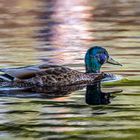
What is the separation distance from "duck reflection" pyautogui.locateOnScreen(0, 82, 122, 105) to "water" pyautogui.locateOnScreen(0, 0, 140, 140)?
2 cm

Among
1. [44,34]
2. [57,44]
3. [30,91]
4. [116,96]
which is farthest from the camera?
[44,34]

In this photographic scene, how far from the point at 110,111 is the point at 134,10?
20.3m

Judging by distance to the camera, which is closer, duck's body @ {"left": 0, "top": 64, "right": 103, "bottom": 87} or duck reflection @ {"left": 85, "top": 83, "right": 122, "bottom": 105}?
duck reflection @ {"left": 85, "top": 83, "right": 122, "bottom": 105}

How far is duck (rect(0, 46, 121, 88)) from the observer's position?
15.8m

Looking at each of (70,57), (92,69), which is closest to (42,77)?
(92,69)

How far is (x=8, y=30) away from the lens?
2694 centimetres

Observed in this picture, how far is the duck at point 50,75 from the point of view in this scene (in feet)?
51.8

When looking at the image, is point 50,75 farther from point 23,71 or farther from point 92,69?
point 92,69

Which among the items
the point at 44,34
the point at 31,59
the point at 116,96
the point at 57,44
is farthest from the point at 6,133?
the point at 44,34

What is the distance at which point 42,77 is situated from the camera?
53.3 ft

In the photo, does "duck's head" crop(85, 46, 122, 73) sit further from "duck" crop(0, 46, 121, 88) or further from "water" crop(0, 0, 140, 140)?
"water" crop(0, 0, 140, 140)

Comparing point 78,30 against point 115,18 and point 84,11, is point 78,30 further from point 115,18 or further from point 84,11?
point 84,11

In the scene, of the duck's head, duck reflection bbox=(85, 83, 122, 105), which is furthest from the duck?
duck reflection bbox=(85, 83, 122, 105)

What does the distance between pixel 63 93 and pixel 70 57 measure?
15.3ft
